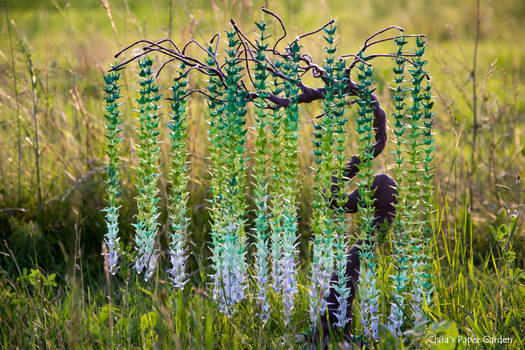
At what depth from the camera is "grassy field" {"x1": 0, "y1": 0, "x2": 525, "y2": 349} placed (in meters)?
2.30

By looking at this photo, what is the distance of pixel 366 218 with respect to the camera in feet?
6.90

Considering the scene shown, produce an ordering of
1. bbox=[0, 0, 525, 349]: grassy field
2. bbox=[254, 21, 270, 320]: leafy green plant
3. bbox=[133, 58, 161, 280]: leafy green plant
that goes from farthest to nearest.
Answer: bbox=[0, 0, 525, 349]: grassy field < bbox=[133, 58, 161, 280]: leafy green plant < bbox=[254, 21, 270, 320]: leafy green plant

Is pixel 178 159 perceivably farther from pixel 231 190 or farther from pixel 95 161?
pixel 95 161

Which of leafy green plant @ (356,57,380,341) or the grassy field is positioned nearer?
leafy green plant @ (356,57,380,341)

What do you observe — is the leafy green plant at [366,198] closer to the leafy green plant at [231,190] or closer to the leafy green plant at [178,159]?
the leafy green plant at [231,190]

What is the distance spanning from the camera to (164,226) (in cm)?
268

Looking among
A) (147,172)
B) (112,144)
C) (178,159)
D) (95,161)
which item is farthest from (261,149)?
(95,161)

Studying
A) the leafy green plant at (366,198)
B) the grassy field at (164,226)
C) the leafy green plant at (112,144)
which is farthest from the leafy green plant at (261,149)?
the leafy green plant at (112,144)

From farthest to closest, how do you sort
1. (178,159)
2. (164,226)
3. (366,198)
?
(164,226) → (178,159) → (366,198)

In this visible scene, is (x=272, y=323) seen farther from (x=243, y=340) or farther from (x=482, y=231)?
(x=482, y=231)

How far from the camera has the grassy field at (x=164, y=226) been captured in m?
2.30

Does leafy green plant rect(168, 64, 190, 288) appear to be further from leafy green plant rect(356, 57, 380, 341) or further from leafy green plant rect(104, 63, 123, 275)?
leafy green plant rect(356, 57, 380, 341)

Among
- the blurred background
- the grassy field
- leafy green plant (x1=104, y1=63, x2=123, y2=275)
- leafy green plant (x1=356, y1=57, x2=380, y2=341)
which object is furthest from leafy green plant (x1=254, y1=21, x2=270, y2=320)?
the blurred background

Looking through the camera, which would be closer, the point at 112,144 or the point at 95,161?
the point at 112,144
